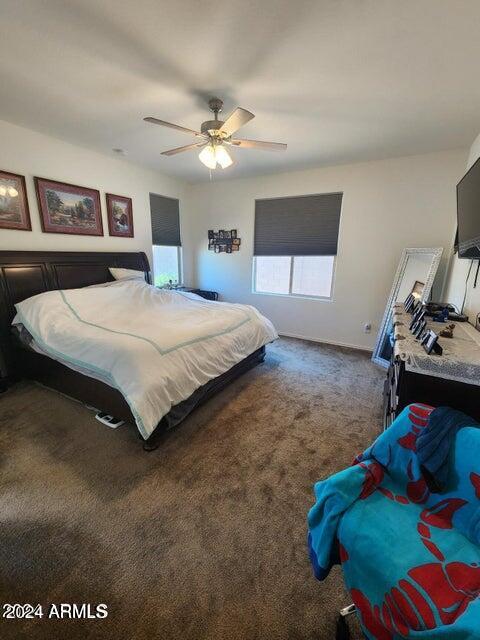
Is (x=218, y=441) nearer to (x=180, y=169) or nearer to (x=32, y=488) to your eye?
(x=32, y=488)

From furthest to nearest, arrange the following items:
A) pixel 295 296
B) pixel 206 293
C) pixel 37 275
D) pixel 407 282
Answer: pixel 206 293
pixel 295 296
pixel 407 282
pixel 37 275

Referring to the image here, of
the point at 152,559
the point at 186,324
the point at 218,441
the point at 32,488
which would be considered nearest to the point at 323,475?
the point at 218,441

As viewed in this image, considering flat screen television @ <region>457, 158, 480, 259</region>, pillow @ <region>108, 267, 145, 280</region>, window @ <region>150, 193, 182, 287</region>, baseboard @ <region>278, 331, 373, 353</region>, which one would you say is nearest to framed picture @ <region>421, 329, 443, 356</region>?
flat screen television @ <region>457, 158, 480, 259</region>

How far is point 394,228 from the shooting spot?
353 cm

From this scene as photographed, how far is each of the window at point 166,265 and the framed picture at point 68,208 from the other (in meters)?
1.13

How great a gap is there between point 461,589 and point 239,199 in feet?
15.7

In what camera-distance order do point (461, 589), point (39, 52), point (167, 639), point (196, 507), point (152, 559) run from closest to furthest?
point (461, 589) < point (167, 639) < point (152, 559) < point (196, 507) < point (39, 52)

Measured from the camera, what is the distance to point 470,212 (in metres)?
1.93

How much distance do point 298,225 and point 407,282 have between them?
177 centimetres

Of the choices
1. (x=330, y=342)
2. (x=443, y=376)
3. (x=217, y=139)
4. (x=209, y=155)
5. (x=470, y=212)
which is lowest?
(x=330, y=342)

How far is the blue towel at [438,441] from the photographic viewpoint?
101cm

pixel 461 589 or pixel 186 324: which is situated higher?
pixel 186 324

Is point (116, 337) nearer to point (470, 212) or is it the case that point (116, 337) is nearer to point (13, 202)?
point (13, 202)

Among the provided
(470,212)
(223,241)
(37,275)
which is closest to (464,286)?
(470,212)
